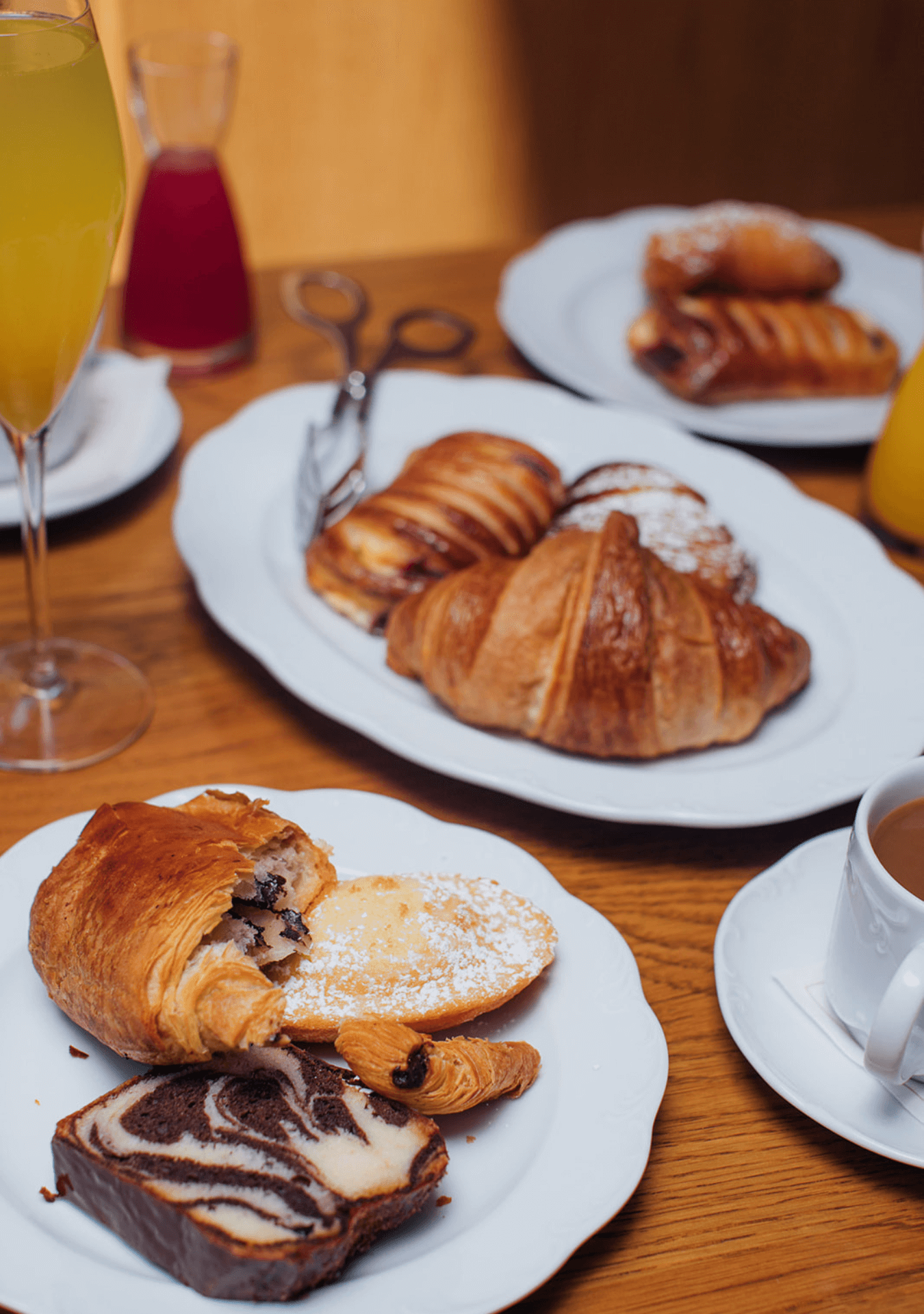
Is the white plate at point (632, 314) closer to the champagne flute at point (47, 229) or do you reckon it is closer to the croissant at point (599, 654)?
the croissant at point (599, 654)

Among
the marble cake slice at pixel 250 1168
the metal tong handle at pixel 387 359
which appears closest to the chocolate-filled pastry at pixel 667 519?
the metal tong handle at pixel 387 359

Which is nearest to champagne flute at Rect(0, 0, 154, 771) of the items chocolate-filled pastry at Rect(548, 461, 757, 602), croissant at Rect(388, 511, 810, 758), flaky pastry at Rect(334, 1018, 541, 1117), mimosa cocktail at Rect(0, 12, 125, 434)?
mimosa cocktail at Rect(0, 12, 125, 434)

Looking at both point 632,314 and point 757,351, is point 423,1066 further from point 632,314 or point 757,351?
point 632,314

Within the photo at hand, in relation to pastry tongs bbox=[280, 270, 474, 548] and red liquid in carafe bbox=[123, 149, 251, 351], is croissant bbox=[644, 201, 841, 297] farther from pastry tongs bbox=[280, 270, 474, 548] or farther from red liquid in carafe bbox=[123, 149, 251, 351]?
red liquid in carafe bbox=[123, 149, 251, 351]

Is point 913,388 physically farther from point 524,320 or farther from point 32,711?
point 32,711

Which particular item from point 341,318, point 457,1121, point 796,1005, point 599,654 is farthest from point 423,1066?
point 341,318

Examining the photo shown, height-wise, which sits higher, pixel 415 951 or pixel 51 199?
pixel 51 199
